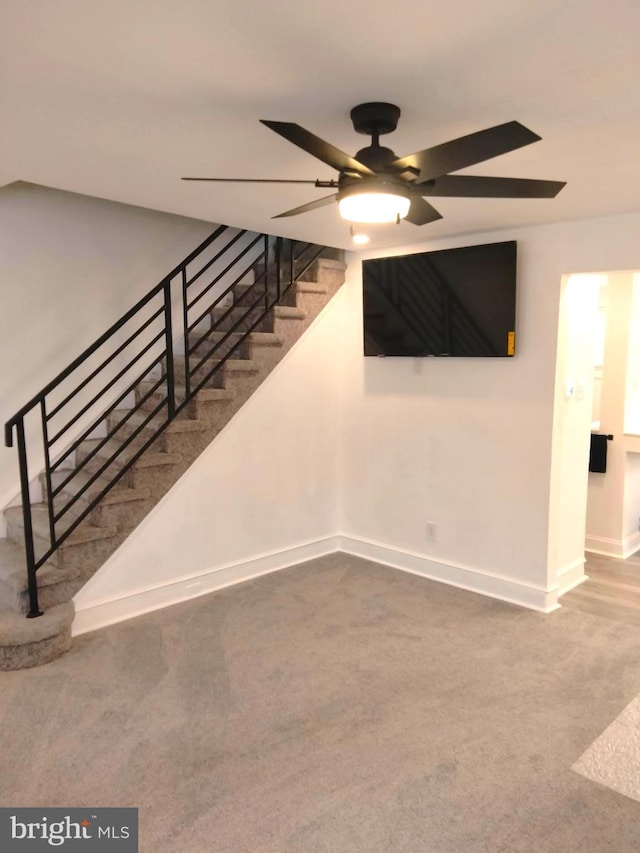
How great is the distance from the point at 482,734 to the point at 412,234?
287cm

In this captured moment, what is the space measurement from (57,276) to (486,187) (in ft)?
9.62

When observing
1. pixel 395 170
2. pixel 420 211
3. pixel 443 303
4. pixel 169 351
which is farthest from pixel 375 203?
pixel 443 303

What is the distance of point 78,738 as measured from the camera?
240cm

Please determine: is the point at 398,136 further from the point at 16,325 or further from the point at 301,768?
the point at 16,325

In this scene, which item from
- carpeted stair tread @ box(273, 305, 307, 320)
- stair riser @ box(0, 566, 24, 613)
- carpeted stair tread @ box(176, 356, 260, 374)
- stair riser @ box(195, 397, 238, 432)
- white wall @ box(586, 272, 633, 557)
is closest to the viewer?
stair riser @ box(0, 566, 24, 613)

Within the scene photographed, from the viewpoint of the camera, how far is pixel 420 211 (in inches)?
84.4

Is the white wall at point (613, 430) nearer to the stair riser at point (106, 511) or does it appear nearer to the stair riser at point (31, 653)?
the stair riser at point (106, 511)

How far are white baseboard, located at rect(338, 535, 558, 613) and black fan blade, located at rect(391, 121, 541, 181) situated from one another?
9.13 feet

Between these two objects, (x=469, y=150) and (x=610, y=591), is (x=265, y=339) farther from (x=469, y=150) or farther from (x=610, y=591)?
(x=610, y=591)

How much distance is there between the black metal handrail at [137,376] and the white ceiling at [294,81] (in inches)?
48.5

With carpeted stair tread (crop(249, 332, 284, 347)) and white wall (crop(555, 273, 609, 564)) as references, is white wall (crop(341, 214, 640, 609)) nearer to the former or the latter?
white wall (crop(555, 273, 609, 564))

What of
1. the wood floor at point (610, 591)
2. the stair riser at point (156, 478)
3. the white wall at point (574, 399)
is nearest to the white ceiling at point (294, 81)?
the white wall at point (574, 399)

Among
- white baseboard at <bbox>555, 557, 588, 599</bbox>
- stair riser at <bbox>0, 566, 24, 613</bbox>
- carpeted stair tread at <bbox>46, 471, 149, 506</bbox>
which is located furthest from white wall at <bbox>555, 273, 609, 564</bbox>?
stair riser at <bbox>0, 566, 24, 613</bbox>

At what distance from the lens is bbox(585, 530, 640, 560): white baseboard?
4.59 meters
